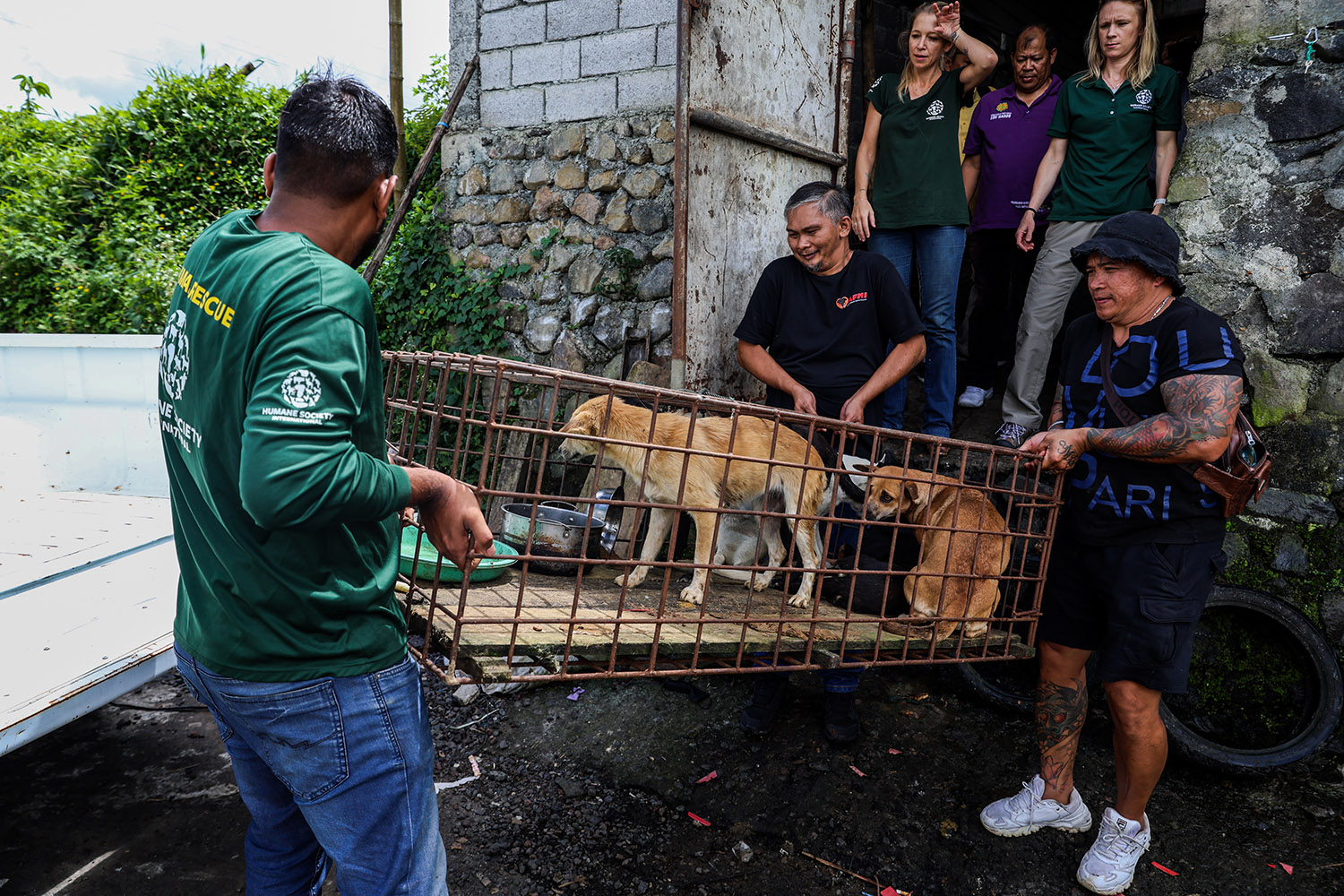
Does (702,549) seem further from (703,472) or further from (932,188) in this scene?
(932,188)

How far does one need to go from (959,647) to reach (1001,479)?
1.83 meters

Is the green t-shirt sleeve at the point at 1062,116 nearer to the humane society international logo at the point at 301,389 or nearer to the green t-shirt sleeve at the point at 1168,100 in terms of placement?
the green t-shirt sleeve at the point at 1168,100

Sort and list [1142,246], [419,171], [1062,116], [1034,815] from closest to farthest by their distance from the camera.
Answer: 1. [1142,246]
2. [1034,815]
3. [1062,116]
4. [419,171]

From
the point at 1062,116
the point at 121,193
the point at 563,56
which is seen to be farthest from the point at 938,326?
the point at 121,193

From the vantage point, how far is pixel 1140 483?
2660mm

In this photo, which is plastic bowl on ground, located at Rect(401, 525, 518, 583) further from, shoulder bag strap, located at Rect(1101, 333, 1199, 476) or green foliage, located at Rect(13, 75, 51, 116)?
green foliage, located at Rect(13, 75, 51, 116)

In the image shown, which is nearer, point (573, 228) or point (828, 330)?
point (828, 330)

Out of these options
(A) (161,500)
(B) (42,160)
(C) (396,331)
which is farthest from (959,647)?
(B) (42,160)

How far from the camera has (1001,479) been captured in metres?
4.34

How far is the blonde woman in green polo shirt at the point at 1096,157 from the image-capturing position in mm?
4039

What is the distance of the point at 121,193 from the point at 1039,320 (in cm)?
947

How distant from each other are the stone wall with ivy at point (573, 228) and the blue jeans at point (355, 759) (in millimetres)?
4162

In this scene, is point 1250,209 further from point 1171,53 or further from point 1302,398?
point 1171,53

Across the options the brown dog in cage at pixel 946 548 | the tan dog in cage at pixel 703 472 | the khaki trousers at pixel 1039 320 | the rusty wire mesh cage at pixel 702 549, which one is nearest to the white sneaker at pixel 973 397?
the khaki trousers at pixel 1039 320
